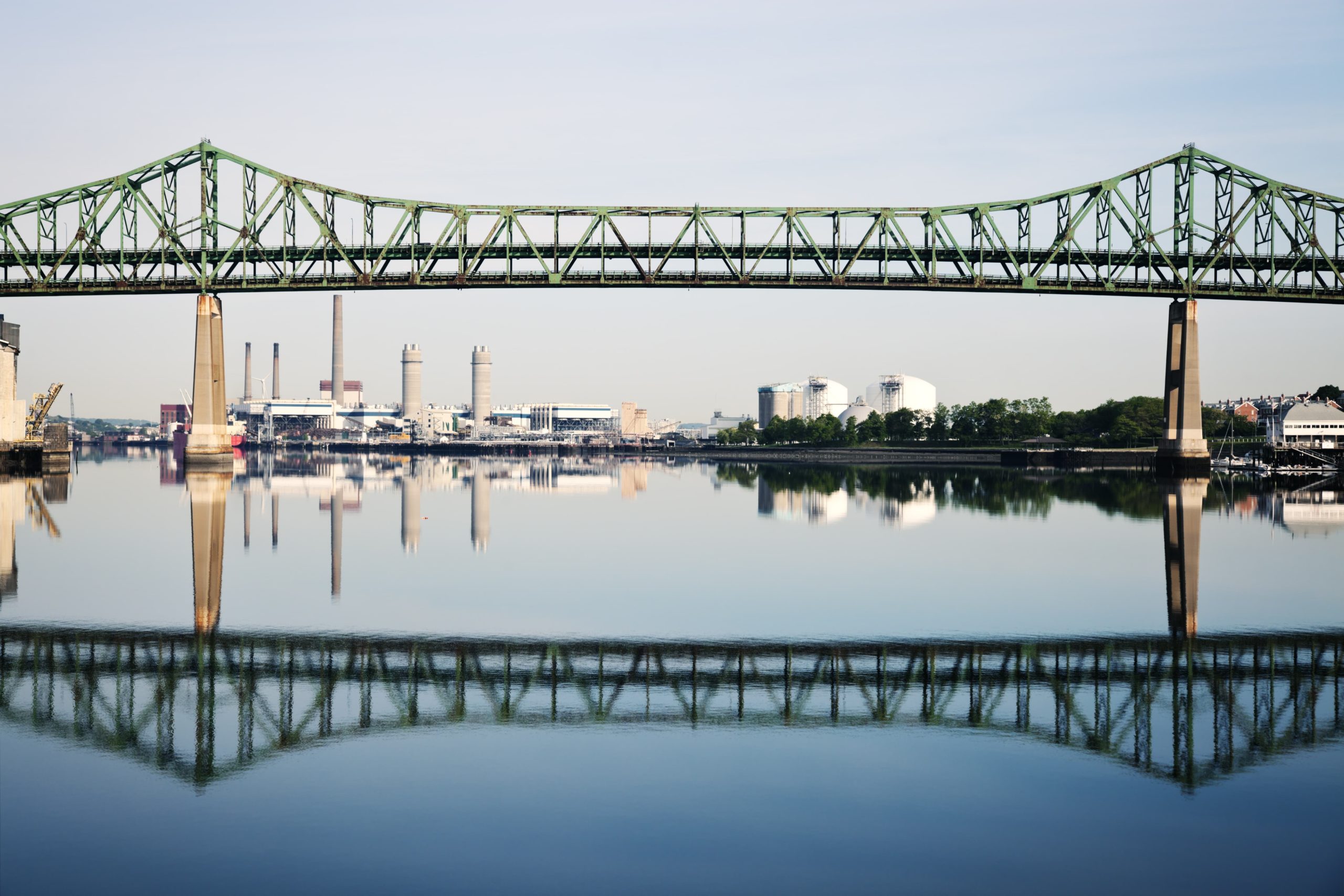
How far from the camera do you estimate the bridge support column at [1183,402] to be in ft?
377

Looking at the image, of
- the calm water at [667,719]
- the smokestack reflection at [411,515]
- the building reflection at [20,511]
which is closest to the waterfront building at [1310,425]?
the smokestack reflection at [411,515]

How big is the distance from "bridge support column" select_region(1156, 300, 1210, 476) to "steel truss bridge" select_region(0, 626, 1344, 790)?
91533 mm

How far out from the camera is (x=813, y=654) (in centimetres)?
2723

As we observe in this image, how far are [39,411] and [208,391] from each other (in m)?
27.1

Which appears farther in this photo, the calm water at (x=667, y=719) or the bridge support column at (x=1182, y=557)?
the bridge support column at (x=1182, y=557)

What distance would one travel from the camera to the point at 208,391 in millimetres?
114875

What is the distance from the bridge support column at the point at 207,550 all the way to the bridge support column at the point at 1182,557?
2593cm

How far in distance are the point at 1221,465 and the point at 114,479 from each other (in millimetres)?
128809

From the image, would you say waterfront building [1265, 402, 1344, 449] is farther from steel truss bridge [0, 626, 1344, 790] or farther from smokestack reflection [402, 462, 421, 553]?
steel truss bridge [0, 626, 1344, 790]

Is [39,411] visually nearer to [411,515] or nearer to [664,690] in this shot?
[411,515]

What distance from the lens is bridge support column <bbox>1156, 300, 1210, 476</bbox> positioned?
114938mm

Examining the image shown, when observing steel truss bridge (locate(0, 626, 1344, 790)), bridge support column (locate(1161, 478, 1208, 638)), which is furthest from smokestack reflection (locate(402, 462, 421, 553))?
bridge support column (locate(1161, 478, 1208, 638))

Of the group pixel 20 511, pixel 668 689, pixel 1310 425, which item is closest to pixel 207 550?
pixel 20 511

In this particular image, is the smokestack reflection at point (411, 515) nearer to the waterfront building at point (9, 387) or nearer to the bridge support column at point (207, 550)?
the bridge support column at point (207, 550)
